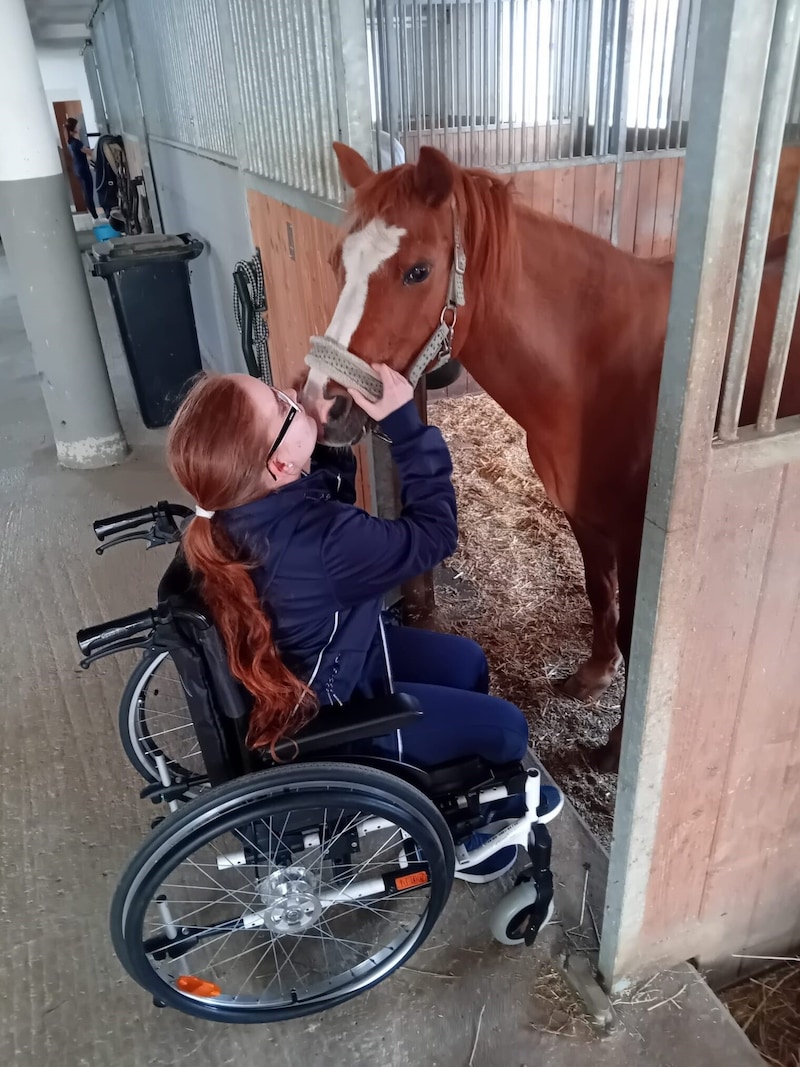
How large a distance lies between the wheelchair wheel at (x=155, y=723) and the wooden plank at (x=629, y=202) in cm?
300

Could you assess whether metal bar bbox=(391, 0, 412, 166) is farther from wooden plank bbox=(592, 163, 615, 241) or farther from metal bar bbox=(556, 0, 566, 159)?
wooden plank bbox=(592, 163, 615, 241)

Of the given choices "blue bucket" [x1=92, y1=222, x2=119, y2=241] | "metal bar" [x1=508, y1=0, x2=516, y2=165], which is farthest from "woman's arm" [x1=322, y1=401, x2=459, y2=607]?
"blue bucket" [x1=92, y1=222, x2=119, y2=241]

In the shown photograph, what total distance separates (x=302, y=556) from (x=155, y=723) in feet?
3.49

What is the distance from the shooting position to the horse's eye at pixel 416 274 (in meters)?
1.40

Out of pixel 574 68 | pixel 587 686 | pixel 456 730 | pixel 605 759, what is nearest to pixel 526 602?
pixel 587 686

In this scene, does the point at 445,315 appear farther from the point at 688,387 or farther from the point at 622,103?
the point at 622,103

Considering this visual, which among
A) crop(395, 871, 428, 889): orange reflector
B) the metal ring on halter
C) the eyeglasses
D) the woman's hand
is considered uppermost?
the metal ring on halter

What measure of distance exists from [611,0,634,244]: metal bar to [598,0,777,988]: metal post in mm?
2805

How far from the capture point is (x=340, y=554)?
1.12m

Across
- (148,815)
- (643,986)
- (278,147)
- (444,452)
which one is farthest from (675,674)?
(278,147)

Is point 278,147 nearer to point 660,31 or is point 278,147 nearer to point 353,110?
Answer: point 353,110

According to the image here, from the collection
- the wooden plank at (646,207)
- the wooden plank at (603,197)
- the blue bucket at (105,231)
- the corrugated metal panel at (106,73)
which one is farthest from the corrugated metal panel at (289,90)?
the corrugated metal panel at (106,73)

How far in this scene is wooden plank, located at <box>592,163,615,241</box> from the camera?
360 cm

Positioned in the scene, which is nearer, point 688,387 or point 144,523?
point 688,387
